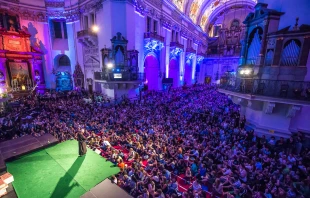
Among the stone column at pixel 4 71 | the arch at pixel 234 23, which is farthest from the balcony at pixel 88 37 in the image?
the arch at pixel 234 23

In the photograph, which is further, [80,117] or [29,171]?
[80,117]

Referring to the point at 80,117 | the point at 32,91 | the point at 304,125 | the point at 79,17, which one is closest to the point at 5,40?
the point at 32,91

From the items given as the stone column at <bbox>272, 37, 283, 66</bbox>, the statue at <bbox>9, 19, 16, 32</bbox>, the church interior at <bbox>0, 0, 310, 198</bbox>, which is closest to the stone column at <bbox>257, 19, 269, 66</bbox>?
the church interior at <bbox>0, 0, 310, 198</bbox>

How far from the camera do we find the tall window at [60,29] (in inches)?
914

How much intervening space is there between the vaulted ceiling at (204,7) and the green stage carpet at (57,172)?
2597 centimetres

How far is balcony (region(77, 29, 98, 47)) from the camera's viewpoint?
1830 cm

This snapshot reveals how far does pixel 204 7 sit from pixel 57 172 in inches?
1509

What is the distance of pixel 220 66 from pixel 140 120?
1282 inches

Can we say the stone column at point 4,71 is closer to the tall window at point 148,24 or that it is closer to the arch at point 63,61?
the arch at point 63,61

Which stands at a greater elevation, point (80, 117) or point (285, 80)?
point (285, 80)

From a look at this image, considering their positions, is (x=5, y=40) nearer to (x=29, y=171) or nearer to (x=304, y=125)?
(x=29, y=171)

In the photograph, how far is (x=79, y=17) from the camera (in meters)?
20.3

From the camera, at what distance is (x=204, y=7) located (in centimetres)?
3366

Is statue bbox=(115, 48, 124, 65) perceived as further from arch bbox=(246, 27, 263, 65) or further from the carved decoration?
arch bbox=(246, 27, 263, 65)
